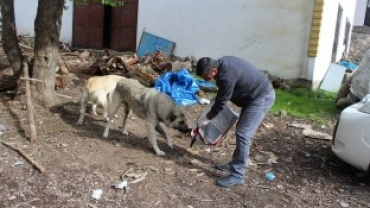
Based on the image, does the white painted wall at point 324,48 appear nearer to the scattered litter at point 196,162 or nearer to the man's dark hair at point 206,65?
Result: the scattered litter at point 196,162

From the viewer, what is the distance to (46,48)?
7465 millimetres

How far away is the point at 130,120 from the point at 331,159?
3.45 meters

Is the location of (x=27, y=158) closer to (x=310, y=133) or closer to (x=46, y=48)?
(x=46, y=48)

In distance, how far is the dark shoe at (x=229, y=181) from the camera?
5063 millimetres

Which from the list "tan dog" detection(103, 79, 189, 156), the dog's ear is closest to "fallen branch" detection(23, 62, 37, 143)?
"tan dog" detection(103, 79, 189, 156)

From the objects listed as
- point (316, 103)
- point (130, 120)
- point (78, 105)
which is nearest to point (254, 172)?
point (130, 120)

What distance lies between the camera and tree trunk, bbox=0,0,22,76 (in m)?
7.77

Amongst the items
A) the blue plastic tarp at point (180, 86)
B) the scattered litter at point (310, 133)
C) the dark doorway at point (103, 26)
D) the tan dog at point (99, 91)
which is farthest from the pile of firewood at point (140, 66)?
the scattered litter at point (310, 133)

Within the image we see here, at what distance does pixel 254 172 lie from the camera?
18.4ft

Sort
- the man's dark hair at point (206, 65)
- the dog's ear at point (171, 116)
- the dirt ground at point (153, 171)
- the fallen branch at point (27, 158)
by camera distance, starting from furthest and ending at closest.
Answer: the dog's ear at point (171, 116), the fallen branch at point (27, 158), the dirt ground at point (153, 171), the man's dark hair at point (206, 65)

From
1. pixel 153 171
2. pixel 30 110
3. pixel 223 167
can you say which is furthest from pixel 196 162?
pixel 30 110

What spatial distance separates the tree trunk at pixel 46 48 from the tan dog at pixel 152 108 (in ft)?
5.77

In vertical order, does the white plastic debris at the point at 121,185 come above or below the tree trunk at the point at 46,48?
below

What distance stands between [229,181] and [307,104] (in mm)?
4972
